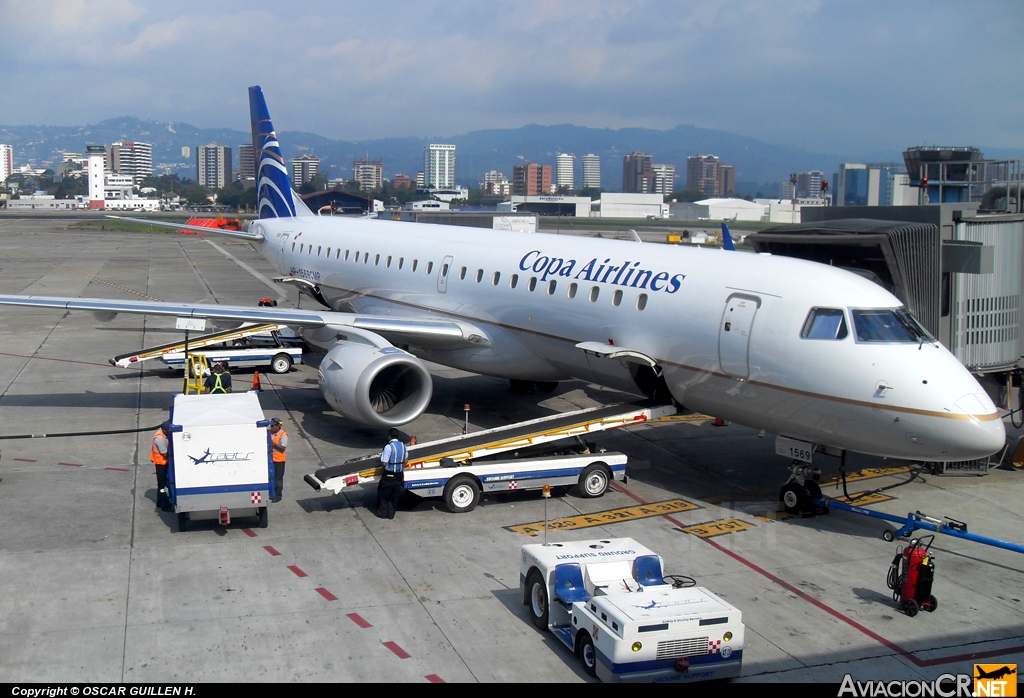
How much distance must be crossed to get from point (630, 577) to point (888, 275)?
1352 cm

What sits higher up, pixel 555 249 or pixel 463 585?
pixel 555 249

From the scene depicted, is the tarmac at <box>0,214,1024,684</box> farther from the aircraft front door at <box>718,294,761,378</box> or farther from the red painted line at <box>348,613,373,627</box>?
the aircraft front door at <box>718,294,761,378</box>

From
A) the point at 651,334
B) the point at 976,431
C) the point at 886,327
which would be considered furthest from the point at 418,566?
the point at 976,431

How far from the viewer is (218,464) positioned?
1396 centimetres

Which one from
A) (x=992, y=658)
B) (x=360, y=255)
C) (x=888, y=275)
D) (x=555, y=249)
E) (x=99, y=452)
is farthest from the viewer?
(x=360, y=255)

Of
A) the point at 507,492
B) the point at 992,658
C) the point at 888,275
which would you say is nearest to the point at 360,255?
the point at 507,492

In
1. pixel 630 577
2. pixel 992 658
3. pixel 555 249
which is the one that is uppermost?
pixel 555 249


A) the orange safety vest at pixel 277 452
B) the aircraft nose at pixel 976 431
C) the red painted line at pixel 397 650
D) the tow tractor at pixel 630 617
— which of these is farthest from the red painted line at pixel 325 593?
the aircraft nose at pixel 976 431

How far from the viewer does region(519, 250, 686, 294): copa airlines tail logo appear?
17219 millimetres

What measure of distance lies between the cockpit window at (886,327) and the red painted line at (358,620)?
8492 mm

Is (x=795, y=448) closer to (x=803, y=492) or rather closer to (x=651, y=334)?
(x=803, y=492)

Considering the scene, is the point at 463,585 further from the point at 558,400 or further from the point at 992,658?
the point at 558,400

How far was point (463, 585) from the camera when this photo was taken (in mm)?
12617

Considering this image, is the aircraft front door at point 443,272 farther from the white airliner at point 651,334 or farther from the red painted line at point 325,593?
the red painted line at point 325,593
